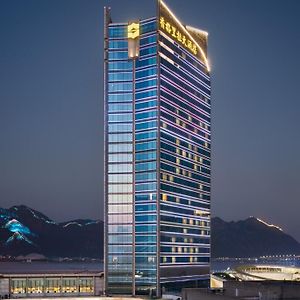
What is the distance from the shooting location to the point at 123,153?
193000mm

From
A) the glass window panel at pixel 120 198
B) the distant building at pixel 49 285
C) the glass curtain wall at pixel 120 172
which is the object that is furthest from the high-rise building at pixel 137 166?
the distant building at pixel 49 285

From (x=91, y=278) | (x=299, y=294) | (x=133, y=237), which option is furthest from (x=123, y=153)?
(x=299, y=294)

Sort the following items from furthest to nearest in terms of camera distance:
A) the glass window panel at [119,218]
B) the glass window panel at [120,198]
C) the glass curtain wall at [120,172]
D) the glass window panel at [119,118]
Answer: the glass window panel at [119,118], the glass window panel at [120,198], the glass window panel at [119,218], the glass curtain wall at [120,172]

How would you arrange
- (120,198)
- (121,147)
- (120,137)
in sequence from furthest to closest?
(120,137), (121,147), (120,198)

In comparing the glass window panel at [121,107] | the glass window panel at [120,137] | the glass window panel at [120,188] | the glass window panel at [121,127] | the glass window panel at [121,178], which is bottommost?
the glass window panel at [120,188]

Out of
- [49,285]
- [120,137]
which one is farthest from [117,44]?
[49,285]

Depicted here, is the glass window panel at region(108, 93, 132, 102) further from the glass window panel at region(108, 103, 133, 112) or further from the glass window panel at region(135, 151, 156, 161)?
the glass window panel at region(135, 151, 156, 161)

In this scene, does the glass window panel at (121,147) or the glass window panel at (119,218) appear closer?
the glass window panel at (119,218)

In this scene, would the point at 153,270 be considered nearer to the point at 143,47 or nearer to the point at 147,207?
the point at 147,207

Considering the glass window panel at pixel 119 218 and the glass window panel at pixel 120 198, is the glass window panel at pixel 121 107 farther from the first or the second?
the glass window panel at pixel 119 218

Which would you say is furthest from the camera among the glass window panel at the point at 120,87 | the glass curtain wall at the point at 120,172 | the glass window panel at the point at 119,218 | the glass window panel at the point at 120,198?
the glass window panel at the point at 120,87

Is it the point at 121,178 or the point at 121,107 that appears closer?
the point at 121,178

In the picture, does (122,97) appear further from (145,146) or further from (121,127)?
(145,146)

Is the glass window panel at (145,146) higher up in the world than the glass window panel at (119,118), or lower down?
lower down
